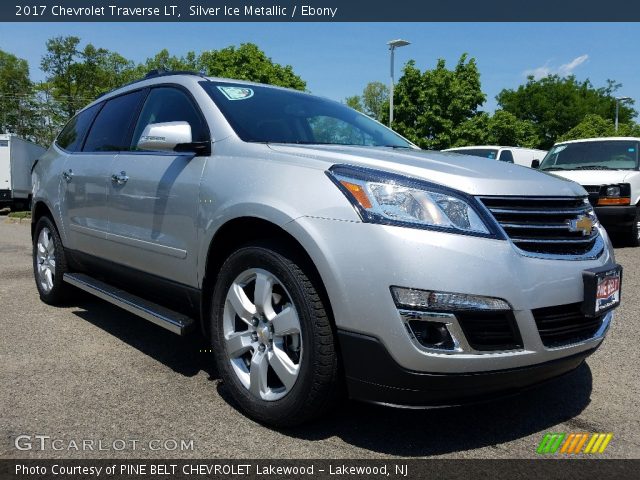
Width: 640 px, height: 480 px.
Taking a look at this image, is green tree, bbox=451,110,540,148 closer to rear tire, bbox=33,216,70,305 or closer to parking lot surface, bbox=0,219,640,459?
rear tire, bbox=33,216,70,305

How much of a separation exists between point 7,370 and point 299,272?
7.11ft

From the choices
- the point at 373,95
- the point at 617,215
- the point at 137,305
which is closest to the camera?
the point at 137,305

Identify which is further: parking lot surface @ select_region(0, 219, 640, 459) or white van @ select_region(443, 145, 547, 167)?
white van @ select_region(443, 145, 547, 167)

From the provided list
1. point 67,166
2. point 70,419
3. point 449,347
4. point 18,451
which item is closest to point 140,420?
point 70,419

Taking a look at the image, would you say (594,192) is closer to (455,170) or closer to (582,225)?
(582,225)

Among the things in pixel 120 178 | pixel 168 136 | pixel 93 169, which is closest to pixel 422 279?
pixel 168 136

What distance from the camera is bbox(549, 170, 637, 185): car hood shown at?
27.6 feet

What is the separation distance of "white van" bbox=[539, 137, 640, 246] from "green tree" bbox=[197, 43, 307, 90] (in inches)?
877

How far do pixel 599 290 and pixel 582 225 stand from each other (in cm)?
31

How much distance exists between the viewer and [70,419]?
2713 mm

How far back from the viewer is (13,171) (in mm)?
20734

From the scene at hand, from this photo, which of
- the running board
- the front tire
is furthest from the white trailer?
the front tire

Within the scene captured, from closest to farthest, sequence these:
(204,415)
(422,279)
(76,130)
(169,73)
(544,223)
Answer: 1. (422,279)
2. (544,223)
3. (204,415)
4. (169,73)
5. (76,130)

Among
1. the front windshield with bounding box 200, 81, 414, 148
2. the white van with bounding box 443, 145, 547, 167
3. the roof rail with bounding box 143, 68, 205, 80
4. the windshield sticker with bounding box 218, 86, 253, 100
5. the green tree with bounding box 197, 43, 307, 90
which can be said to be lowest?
the front windshield with bounding box 200, 81, 414, 148
